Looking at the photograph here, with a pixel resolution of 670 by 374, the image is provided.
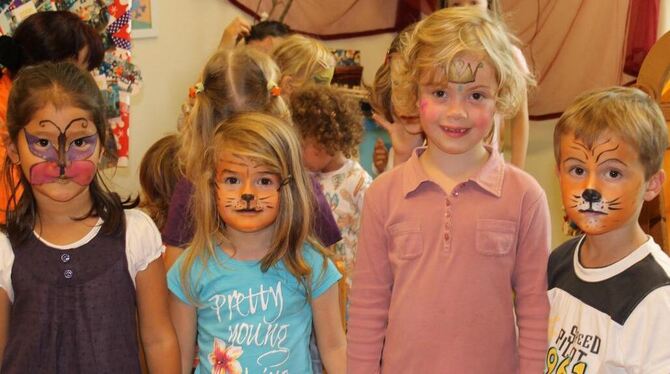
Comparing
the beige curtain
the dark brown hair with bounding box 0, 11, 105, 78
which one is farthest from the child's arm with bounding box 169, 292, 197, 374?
the beige curtain

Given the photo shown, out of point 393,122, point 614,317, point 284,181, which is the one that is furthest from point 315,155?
point 614,317

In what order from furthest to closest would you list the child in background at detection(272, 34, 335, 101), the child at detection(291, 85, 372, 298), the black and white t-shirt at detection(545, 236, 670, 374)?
1. the child in background at detection(272, 34, 335, 101)
2. the child at detection(291, 85, 372, 298)
3. the black and white t-shirt at detection(545, 236, 670, 374)

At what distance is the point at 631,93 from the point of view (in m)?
1.53

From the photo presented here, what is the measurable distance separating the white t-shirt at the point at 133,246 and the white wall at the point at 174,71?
6.83 feet

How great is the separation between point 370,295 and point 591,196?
534mm

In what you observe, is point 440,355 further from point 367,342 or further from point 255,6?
point 255,6

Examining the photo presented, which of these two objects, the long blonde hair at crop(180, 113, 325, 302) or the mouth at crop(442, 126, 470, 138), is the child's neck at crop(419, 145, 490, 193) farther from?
the long blonde hair at crop(180, 113, 325, 302)

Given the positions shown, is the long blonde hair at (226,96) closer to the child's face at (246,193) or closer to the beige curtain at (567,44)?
the child's face at (246,193)

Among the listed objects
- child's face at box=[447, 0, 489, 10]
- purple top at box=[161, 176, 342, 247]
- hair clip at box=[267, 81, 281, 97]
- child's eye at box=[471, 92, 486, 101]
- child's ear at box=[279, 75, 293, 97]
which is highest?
child's face at box=[447, 0, 489, 10]

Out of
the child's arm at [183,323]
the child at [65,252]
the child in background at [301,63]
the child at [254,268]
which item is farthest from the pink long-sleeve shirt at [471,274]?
the child in background at [301,63]

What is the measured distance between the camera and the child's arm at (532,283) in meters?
1.60

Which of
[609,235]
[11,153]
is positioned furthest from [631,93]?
[11,153]

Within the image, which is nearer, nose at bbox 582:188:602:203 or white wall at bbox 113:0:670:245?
nose at bbox 582:188:602:203

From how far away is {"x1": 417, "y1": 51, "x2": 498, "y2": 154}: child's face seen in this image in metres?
1.62
